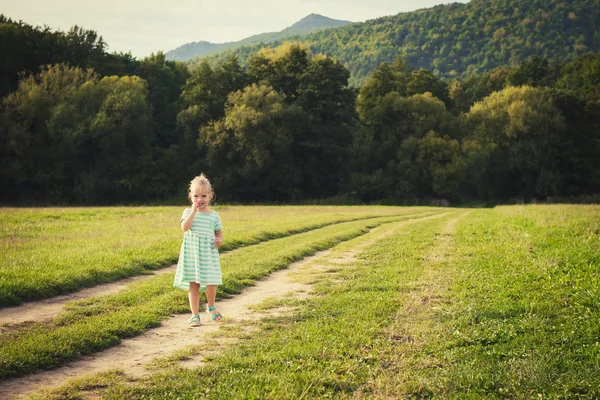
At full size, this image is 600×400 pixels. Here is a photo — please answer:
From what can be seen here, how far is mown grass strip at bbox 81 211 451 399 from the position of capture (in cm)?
529

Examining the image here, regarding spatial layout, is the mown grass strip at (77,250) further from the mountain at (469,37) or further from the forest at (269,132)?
the mountain at (469,37)

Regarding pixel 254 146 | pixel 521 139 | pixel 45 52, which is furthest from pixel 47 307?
pixel 521 139

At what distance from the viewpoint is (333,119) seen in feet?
235

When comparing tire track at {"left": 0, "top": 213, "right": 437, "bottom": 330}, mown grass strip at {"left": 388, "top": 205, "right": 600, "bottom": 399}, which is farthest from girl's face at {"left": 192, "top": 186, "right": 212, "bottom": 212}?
mown grass strip at {"left": 388, "top": 205, "right": 600, "bottom": 399}

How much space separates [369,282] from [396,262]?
3.38 m

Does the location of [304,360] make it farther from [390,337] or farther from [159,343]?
[159,343]

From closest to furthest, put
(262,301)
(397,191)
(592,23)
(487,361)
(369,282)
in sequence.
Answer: (487,361), (262,301), (369,282), (397,191), (592,23)

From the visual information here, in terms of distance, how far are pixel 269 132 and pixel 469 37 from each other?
10794cm

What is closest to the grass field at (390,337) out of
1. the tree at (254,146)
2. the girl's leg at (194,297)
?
the girl's leg at (194,297)

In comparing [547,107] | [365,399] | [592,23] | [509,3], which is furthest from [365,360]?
[509,3]

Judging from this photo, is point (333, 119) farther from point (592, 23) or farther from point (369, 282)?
point (592, 23)

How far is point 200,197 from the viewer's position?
8758mm

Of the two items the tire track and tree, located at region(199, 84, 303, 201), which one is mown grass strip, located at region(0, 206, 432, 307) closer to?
the tire track

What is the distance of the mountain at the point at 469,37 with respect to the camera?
13538 cm
